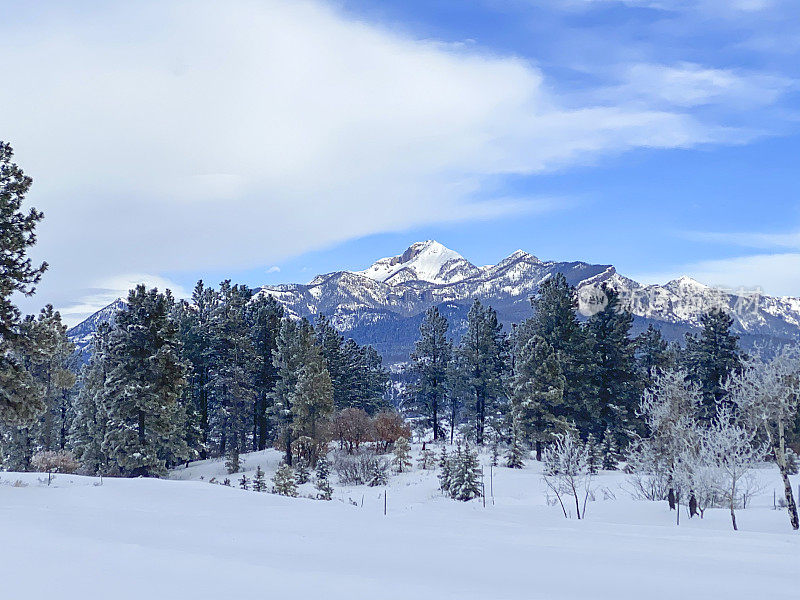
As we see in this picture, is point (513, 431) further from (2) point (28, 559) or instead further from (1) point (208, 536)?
(2) point (28, 559)

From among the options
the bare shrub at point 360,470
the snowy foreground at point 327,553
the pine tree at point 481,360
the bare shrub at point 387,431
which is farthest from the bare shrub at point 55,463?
the pine tree at point 481,360

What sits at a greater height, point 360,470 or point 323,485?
point 323,485

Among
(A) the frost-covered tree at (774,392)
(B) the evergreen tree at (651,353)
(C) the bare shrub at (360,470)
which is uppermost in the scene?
(B) the evergreen tree at (651,353)

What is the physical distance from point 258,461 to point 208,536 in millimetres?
38269

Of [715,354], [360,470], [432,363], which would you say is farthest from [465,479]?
[432,363]

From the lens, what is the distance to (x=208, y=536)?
1124 centimetres

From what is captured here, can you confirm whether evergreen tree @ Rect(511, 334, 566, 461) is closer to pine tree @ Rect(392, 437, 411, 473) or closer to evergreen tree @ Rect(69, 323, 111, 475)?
pine tree @ Rect(392, 437, 411, 473)

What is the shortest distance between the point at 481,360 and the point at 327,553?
4692cm

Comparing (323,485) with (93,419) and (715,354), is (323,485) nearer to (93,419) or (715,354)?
(93,419)

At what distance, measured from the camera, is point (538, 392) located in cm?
4197

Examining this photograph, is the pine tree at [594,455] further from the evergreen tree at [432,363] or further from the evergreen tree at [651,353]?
the evergreen tree at [432,363]

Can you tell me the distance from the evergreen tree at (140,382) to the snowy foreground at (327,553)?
46.6 ft

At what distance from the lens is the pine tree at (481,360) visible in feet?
183

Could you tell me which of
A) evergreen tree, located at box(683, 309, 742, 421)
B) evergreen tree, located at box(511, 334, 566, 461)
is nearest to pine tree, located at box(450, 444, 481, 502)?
evergreen tree, located at box(511, 334, 566, 461)
